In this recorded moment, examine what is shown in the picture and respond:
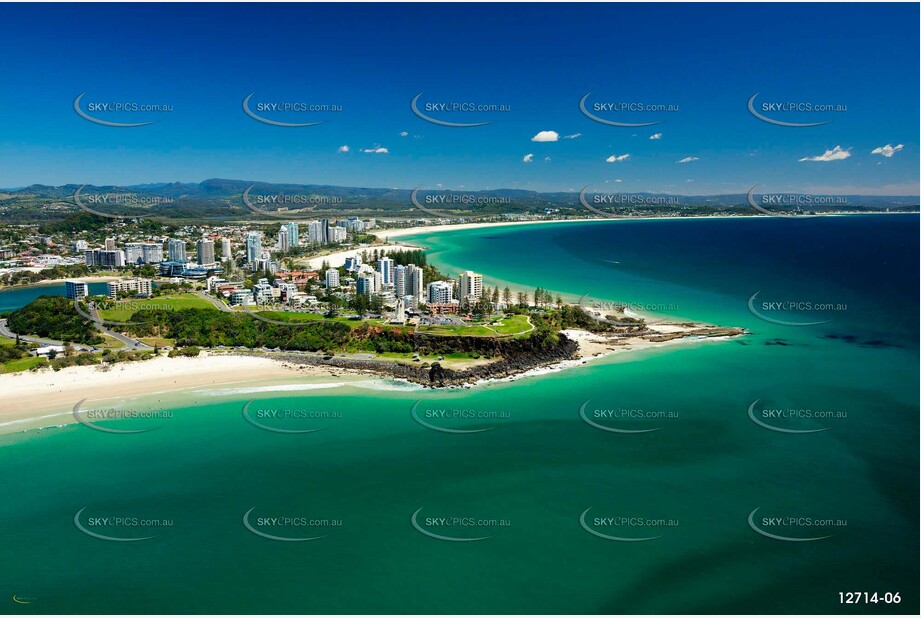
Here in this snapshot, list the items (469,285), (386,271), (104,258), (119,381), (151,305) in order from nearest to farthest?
(119,381)
(151,305)
(469,285)
(386,271)
(104,258)

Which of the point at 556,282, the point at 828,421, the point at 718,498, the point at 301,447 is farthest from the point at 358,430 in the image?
the point at 556,282

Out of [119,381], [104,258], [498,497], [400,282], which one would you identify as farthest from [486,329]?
[104,258]

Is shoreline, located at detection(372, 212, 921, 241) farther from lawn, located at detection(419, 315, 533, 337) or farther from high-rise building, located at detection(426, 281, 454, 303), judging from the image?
lawn, located at detection(419, 315, 533, 337)

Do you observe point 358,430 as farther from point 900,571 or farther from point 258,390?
point 900,571

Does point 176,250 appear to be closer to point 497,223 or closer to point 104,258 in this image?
point 104,258

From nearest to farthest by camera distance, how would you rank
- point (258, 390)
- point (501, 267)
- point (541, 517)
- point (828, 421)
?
1. point (541, 517)
2. point (828, 421)
3. point (258, 390)
4. point (501, 267)

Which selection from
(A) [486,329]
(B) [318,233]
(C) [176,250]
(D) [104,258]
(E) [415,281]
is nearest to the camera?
(A) [486,329]
